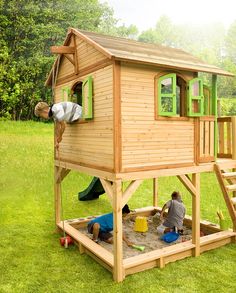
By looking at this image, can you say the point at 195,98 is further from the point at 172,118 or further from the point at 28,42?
the point at 28,42

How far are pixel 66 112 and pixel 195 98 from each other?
11.2ft

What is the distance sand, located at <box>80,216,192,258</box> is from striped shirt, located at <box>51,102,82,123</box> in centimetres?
364

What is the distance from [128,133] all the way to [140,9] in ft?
306

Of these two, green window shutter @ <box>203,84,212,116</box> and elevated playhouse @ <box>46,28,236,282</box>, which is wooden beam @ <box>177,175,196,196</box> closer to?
elevated playhouse @ <box>46,28,236,282</box>

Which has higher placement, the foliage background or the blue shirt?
the foliage background

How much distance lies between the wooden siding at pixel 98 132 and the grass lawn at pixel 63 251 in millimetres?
2542

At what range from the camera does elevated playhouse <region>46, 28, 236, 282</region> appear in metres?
7.09

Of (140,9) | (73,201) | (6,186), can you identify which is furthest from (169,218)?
(140,9)

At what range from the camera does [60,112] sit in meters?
8.41

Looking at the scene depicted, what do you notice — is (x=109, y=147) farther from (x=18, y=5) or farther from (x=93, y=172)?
(x=18, y=5)

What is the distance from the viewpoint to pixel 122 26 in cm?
5484

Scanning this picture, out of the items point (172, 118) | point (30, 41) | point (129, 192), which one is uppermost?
point (30, 41)

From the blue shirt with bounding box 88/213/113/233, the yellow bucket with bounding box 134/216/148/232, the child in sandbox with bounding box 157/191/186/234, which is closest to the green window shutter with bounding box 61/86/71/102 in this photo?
the blue shirt with bounding box 88/213/113/233

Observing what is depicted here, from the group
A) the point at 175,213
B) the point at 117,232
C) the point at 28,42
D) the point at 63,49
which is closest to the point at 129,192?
the point at 117,232
